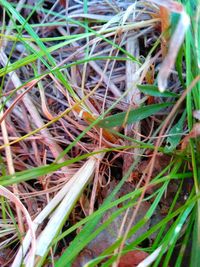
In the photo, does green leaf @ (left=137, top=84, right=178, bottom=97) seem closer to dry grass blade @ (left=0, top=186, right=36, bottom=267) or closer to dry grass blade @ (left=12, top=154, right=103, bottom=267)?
dry grass blade @ (left=12, top=154, right=103, bottom=267)

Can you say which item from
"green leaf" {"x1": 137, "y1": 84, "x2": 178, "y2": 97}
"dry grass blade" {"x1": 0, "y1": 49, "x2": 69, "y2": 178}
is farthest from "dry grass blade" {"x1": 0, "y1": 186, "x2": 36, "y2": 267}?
"green leaf" {"x1": 137, "y1": 84, "x2": 178, "y2": 97}

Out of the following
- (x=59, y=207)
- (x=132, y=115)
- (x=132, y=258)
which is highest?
(x=132, y=115)

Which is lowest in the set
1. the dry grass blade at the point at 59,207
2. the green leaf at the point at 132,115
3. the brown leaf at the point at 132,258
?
the brown leaf at the point at 132,258

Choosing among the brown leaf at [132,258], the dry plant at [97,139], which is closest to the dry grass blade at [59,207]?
the dry plant at [97,139]

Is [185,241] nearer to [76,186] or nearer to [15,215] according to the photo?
[76,186]

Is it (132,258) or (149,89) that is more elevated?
(149,89)

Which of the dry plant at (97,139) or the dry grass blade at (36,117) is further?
the dry grass blade at (36,117)

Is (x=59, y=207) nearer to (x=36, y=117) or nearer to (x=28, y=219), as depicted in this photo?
(x=28, y=219)

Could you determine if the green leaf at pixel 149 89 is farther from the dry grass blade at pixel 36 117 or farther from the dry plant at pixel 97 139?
the dry grass blade at pixel 36 117

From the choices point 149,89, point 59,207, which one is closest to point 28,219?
point 59,207
